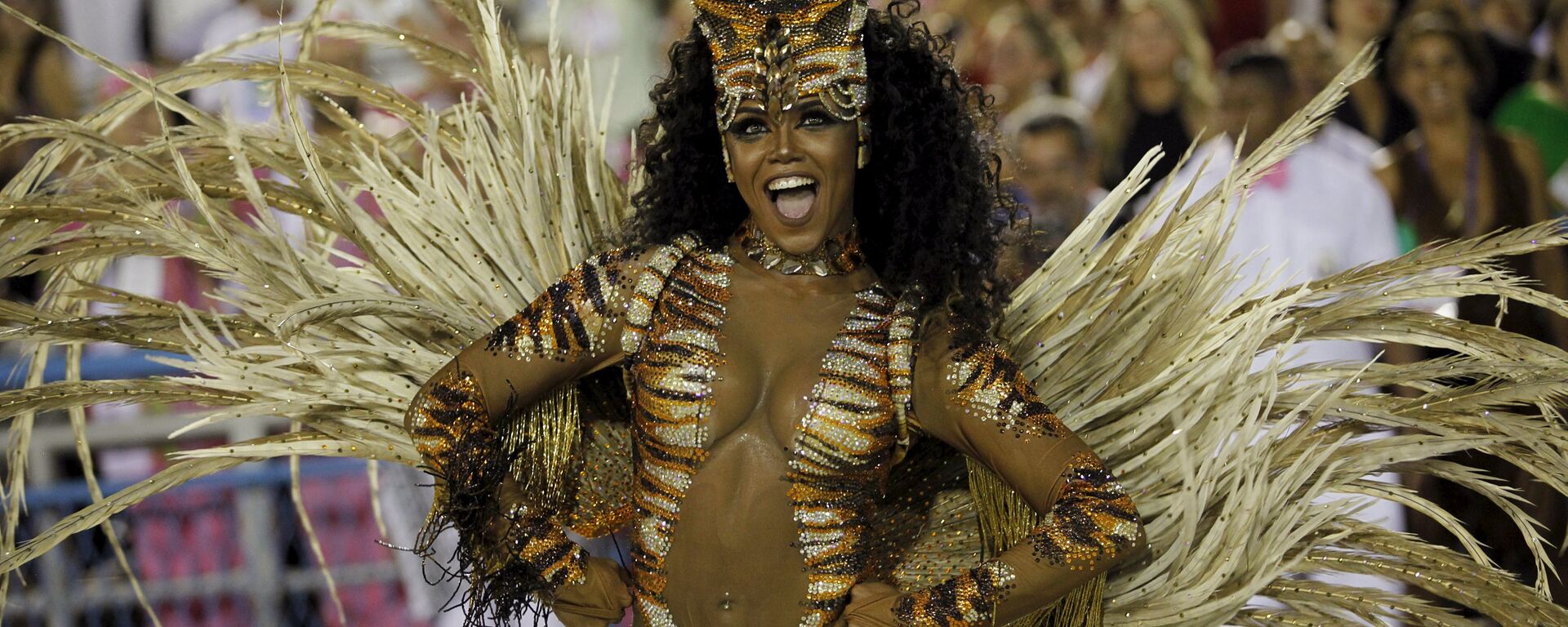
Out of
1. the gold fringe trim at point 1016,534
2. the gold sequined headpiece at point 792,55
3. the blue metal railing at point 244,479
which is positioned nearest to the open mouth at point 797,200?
the gold sequined headpiece at point 792,55

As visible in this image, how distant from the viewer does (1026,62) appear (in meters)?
5.84

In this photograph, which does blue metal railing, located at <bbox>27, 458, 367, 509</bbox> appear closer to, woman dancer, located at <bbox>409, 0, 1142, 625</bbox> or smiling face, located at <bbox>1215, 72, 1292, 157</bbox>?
woman dancer, located at <bbox>409, 0, 1142, 625</bbox>

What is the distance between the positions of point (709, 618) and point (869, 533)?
0.25 meters

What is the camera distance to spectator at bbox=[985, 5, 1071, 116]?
5809mm

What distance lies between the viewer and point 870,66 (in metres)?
2.24

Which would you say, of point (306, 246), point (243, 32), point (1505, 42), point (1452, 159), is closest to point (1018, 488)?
point (306, 246)

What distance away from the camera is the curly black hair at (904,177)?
2.24m

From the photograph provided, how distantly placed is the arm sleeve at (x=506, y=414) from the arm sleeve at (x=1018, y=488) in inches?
17.7

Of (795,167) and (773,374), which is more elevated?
(795,167)

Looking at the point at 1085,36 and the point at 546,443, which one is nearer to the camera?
the point at 546,443

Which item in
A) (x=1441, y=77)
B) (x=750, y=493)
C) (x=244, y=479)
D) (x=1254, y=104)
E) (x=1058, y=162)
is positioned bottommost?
(x=750, y=493)

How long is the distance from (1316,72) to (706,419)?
143 inches

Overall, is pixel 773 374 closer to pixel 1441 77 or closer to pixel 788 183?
pixel 788 183

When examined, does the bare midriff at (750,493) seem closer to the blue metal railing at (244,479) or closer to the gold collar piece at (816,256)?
the gold collar piece at (816,256)
